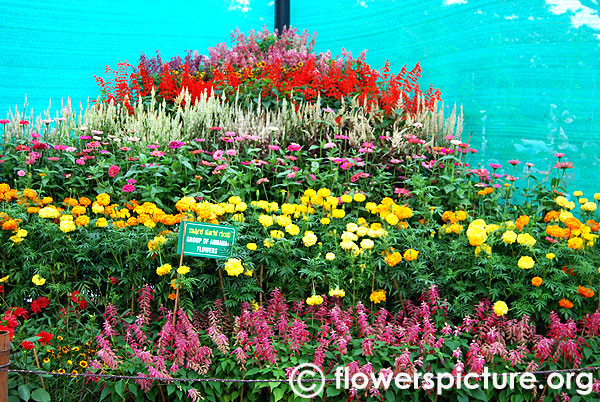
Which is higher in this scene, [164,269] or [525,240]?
[525,240]

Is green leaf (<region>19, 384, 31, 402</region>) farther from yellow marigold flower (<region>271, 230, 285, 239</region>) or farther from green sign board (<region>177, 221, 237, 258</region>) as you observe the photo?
yellow marigold flower (<region>271, 230, 285, 239</region>)

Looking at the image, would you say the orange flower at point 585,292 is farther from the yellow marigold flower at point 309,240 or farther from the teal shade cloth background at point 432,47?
the teal shade cloth background at point 432,47

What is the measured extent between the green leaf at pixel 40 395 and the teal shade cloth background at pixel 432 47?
4719mm

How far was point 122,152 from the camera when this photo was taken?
17.3 feet

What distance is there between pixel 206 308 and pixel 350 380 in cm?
111

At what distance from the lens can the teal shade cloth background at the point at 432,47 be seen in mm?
5496

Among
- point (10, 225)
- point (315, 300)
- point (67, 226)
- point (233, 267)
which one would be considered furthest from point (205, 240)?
point (10, 225)

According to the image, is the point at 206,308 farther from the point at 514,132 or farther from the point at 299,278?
the point at 514,132

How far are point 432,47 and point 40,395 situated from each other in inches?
216

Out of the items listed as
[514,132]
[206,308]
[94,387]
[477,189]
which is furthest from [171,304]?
[514,132]

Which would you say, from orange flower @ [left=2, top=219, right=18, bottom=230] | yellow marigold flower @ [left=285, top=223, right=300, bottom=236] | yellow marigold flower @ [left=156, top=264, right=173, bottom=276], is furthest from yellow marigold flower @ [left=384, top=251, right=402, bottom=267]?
orange flower @ [left=2, top=219, right=18, bottom=230]

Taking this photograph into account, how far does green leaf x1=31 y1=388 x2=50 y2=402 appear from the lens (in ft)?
9.15

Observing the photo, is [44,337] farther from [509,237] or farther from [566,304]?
[566,304]

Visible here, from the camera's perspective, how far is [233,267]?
3.20 metres
